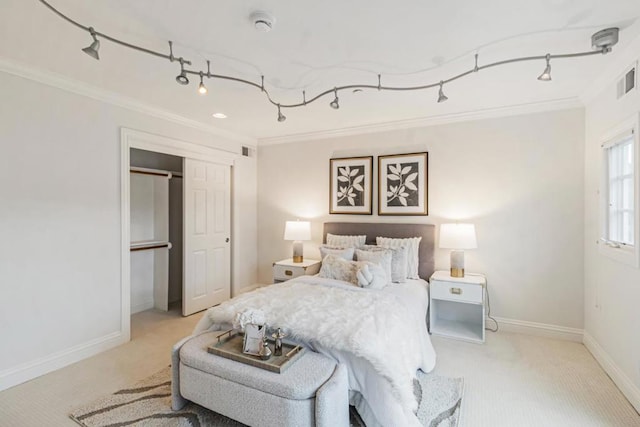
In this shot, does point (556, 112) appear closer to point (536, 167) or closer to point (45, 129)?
point (536, 167)

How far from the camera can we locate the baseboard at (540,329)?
123 inches

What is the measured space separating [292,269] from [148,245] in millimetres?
1858

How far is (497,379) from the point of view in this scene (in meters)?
2.45

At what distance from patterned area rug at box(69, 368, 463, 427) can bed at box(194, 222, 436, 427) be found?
0.19m

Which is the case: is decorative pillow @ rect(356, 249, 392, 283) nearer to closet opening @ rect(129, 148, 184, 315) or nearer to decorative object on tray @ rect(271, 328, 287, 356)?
decorative object on tray @ rect(271, 328, 287, 356)

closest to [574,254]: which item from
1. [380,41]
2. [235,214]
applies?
[380,41]

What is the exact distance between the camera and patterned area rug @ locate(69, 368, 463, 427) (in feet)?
6.40

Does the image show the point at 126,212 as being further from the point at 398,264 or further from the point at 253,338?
the point at 398,264

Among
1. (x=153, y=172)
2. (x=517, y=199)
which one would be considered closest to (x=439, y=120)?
(x=517, y=199)

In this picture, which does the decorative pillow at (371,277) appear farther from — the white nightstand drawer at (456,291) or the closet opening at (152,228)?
the closet opening at (152,228)

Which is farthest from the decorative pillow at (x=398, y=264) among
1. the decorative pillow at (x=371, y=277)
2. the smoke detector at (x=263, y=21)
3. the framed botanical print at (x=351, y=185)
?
the smoke detector at (x=263, y=21)

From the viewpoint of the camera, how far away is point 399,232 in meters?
3.83

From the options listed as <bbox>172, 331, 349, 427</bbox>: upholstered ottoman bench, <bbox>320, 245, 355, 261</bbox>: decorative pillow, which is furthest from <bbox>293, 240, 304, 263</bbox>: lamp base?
<bbox>172, 331, 349, 427</bbox>: upholstered ottoman bench

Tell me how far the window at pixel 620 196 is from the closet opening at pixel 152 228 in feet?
15.1
